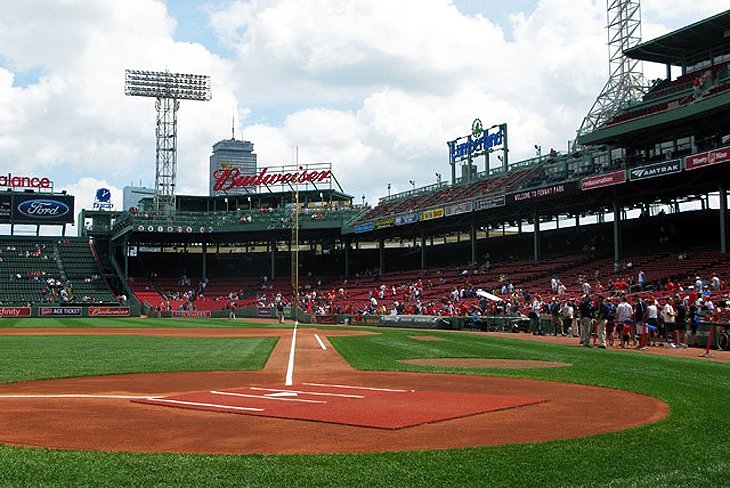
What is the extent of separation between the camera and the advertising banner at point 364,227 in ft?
203

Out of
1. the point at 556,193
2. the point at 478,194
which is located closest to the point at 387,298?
the point at 478,194

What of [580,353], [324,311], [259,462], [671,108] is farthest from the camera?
[324,311]

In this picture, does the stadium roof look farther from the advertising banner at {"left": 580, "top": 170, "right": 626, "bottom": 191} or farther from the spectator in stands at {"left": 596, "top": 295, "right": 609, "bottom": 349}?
the spectator in stands at {"left": 596, "top": 295, "right": 609, "bottom": 349}

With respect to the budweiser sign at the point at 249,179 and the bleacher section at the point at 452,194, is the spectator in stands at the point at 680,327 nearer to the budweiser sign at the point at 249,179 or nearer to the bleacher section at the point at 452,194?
the bleacher section at the point at 452,194

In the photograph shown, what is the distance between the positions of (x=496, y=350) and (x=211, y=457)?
16.1 m

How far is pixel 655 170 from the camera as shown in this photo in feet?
120

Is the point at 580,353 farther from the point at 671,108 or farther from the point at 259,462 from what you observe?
the point at 671,108

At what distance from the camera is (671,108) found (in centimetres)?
3878

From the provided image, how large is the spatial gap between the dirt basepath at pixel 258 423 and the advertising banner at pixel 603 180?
93.5 ft

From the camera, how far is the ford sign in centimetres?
7494

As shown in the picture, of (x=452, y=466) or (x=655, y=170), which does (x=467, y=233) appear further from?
(x=452, y=466)

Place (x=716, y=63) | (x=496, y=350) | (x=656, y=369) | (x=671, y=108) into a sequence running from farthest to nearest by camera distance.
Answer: (x=716, y=63), (x=671, y=108), (x=496, y=350), (x=656, y=369)

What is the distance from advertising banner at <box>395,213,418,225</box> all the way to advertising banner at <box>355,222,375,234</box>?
152 inches

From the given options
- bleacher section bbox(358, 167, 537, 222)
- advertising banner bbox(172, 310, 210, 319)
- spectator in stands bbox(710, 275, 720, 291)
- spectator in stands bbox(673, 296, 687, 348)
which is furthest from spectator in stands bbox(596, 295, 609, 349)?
advertising banner bbox(172, 310, 210, 319)
